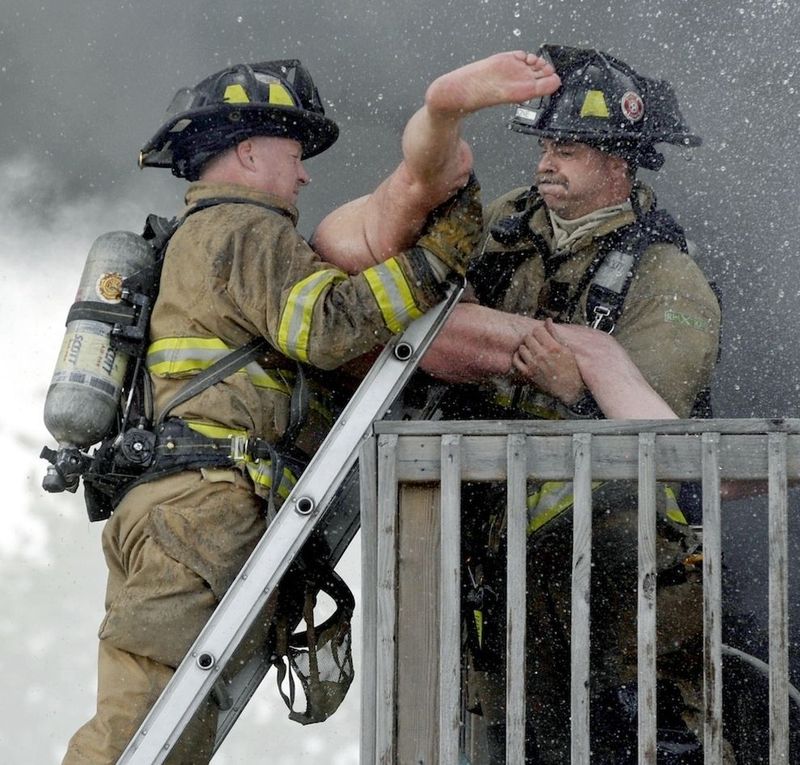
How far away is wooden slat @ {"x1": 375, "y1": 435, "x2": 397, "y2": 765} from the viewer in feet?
12.0

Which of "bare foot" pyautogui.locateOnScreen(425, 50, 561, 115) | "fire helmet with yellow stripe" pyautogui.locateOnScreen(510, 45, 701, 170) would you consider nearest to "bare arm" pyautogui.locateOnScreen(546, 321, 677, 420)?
"fire helmet with yellow stripe" pyautogui.locateOnScreen(510, 45, 701, 170)

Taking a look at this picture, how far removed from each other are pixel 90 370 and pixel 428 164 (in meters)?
1.29

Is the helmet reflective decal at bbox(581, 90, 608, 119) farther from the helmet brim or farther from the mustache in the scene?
the helmet brim

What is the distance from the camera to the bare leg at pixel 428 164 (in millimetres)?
3670

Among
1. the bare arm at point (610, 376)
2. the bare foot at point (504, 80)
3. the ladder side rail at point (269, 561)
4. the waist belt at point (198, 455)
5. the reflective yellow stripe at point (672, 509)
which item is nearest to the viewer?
the bare foot at point (504, 80)

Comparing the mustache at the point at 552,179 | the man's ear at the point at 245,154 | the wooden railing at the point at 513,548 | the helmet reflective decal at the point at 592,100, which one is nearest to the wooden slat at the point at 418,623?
the wooden railing at the point at 513,548

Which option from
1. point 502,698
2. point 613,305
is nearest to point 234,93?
point 613,305

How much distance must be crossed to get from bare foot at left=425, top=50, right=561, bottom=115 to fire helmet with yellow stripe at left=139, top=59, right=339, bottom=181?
1182 mm

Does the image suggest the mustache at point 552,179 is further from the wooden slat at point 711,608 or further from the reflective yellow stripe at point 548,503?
the wooden slat at point 711,608

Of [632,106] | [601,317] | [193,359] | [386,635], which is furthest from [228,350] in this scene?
[632,106]

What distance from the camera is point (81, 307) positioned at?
4516 mm

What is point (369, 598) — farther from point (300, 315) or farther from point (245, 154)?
point (245, 154)

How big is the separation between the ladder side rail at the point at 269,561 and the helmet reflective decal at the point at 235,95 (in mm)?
1109

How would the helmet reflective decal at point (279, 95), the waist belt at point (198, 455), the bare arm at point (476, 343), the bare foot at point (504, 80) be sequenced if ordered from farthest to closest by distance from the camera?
the helmet reflective decal at point (279, 95), the bare arm at point (476, 343), the waist belt at point (198, 455), the bare foot at point (504, 80)
